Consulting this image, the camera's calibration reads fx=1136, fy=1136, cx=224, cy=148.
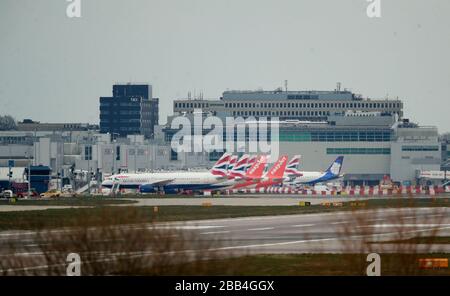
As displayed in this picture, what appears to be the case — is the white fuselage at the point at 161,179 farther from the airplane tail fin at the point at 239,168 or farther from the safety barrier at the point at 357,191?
the airplane tail fin at the point at 239,168

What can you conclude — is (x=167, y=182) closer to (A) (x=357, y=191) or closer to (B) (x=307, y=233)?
(A) (x=357, y=191)

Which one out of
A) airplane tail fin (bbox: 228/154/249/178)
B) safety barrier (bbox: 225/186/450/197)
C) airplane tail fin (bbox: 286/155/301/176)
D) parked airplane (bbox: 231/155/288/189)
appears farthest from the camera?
airplane tail fin (bbox: 286/155/301/176)

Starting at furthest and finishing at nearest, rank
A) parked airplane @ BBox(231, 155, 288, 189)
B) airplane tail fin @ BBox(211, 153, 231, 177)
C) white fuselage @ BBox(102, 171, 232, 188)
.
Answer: parked airplane @ BBox(231, 155, 288, 189), airplane tail fin @ BBox(211, 153, 231, 177), white fuselage @ BBox(102, 171, 232, 188)

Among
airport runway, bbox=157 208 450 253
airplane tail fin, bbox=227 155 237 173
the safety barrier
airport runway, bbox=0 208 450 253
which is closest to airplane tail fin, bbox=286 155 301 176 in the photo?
the safety barrier

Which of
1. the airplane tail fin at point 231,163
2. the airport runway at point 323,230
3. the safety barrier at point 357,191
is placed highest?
the airplane tail fin at point 231,163

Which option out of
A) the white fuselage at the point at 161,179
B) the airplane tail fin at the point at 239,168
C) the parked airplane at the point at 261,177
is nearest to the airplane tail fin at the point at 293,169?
the parked airplane at the point at 261,177

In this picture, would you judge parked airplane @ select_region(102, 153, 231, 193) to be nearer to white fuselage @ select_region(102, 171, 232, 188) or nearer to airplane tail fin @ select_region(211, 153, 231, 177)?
white fuselage @ select_region(102, 171, 232, 188)

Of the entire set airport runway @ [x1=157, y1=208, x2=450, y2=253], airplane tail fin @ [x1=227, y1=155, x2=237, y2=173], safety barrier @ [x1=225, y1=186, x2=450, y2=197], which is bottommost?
safety barrier @ [x1=225, y1=186, x2=450, y2=197]

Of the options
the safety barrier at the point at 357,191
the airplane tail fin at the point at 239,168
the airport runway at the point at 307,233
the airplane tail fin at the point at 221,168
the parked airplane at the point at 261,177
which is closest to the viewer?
the airport runway at the point at 307,233

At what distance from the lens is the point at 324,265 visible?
3631cm

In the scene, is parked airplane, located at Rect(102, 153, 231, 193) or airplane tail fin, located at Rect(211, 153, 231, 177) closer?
parked airplane, located at Rect(102, 153, 231, 193)

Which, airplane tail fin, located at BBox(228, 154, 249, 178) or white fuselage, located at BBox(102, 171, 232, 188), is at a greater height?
airplane tail fin, located at BBox(228, 154, 249, 178)
